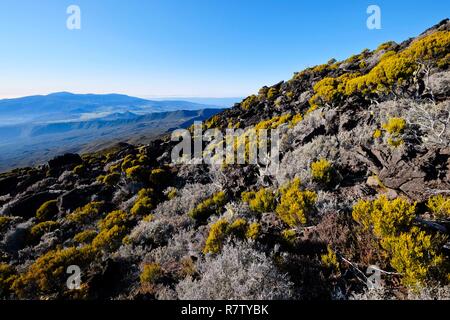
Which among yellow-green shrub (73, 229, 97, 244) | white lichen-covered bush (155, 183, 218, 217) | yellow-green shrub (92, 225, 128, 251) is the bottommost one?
yellow-green shrub (73, 229, 97, 244)

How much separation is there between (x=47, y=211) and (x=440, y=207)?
17490 mm

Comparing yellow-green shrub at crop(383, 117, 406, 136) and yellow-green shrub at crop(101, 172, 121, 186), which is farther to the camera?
yellow-green shrub at crop(101, 172, 121, 186)

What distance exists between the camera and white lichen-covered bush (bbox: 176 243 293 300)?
4094 millimetres

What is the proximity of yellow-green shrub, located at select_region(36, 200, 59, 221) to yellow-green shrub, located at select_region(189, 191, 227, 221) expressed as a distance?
10.4 m

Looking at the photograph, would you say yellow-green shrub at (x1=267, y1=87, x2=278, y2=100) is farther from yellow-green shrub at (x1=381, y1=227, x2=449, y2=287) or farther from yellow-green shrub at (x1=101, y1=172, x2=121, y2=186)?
yellow-green shrub at (x1=381, y1=227, x2=449, y2=287)

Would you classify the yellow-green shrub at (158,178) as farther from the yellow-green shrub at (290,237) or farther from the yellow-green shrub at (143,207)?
the yellow-green shrub at (290,237)

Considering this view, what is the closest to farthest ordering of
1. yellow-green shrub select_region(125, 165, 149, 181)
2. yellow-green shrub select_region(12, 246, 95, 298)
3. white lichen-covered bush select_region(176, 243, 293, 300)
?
1. white lichen-covered bush select_region(176, 243, 293, 300)
2. yellow-green shrub select_region(12, 246, 95, 298)
3. yellow-green shrub select_region(125, 165, 149, 181)

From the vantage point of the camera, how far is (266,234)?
5922 millimetres

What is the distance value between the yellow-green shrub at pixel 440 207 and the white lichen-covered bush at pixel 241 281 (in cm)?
325

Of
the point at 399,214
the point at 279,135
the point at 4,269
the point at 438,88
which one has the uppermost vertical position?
the point at 438,88

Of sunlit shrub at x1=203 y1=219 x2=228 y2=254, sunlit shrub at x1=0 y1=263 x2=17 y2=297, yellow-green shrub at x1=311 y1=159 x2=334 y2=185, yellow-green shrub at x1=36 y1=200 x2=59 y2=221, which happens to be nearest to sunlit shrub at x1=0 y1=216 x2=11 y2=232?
yellow-green shrub at x1=36 y1=200 x2=59 y2=221

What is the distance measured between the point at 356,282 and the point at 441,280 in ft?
3.73

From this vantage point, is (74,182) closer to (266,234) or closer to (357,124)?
(266,234)

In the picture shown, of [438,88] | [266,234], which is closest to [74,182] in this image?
[266,234]
